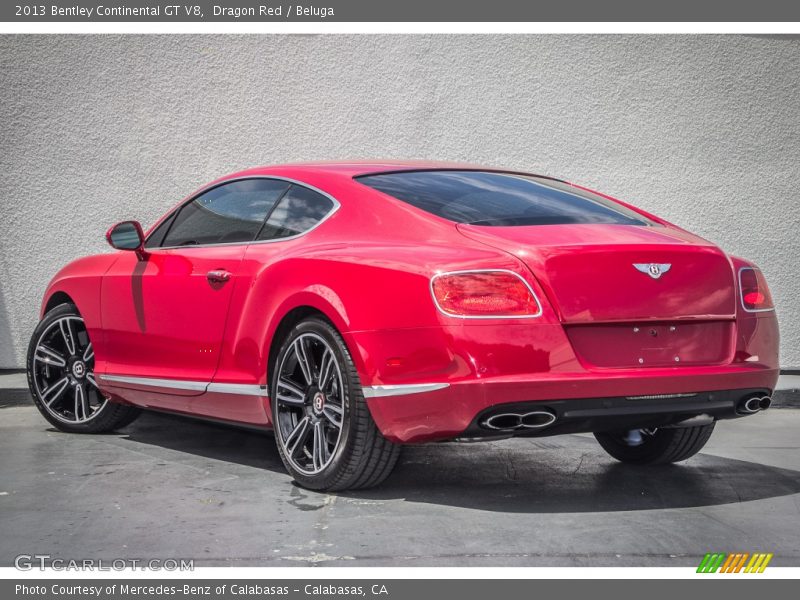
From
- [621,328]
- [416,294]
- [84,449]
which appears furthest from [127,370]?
[621,328]

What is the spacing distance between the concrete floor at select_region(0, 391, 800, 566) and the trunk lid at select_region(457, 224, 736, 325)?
844 mm

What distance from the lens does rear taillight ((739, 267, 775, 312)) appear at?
5.25 m

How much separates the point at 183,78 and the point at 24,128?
55.8 inches

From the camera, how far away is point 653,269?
4.93 metres

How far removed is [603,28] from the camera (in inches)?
423

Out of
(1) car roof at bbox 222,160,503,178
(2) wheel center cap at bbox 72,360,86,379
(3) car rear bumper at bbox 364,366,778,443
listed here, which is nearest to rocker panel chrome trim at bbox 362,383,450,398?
(3) car rear bumper at bbox 364,366,778,443

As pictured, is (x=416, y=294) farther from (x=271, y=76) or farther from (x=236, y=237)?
(x=271, y=76)

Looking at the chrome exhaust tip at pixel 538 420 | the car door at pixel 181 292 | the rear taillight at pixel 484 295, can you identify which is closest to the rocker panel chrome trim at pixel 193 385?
the car door at pixel 181 292

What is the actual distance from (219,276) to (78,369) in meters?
1.91

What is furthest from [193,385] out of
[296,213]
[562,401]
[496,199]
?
[562,401]

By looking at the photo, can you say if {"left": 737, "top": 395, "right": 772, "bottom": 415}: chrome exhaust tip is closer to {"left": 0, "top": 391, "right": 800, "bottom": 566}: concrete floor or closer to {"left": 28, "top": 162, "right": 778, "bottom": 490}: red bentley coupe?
{"left": 28, "top": 162, "right": 778, "bottom": 490}: red bentley coupe

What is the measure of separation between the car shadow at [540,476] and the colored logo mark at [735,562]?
2.75 ft

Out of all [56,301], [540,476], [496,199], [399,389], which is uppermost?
[496,199]

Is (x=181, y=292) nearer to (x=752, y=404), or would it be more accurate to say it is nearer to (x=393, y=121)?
(x=752, y=404)
